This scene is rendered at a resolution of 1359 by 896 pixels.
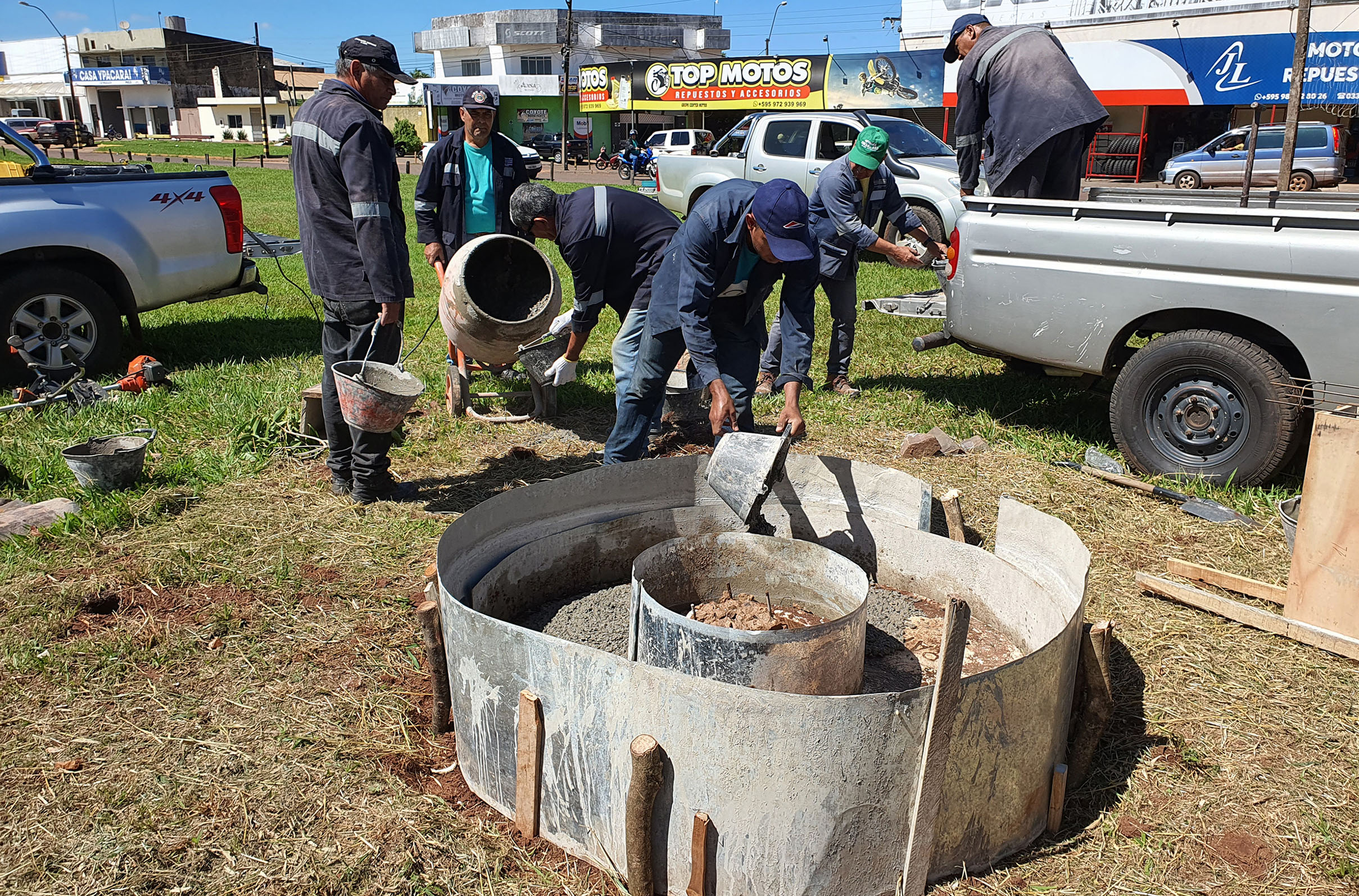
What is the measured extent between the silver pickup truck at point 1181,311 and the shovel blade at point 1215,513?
28cm

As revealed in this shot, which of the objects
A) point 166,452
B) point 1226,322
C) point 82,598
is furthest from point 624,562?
point 1226,322

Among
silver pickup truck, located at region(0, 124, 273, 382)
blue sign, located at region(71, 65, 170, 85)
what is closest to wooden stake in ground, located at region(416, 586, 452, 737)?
silver pickup truck, located at region(0, 124, 273, 382)

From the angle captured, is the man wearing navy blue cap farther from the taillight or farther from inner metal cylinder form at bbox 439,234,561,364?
the taillight

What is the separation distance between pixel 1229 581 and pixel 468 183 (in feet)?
14.6

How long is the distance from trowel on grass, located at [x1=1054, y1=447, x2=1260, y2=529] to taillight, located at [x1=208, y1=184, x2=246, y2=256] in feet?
19.5

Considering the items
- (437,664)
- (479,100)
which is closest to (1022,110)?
(479,100)

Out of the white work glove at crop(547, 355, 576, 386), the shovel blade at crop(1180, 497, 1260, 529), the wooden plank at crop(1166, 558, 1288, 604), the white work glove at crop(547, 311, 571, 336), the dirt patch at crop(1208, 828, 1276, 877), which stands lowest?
the dirt patch at crop(1208, 828, 1276, 877)

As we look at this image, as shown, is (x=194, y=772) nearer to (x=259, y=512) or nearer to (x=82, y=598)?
(x=82, y=598)

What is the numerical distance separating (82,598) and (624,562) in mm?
2096

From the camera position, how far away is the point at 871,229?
6.47 metres

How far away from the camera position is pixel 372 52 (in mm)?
4316

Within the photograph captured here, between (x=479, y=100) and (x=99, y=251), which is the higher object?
(x=479, y=100)

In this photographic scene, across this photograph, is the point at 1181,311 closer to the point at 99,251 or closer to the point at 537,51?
the point at 99,251

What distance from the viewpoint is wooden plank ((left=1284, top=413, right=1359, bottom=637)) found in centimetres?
338
